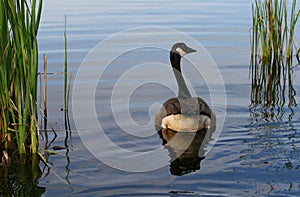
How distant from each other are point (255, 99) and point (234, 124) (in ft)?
5.07

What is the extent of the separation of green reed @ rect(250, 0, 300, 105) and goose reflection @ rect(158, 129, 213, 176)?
2.13m

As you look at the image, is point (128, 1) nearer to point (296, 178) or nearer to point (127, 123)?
point (127, 123)

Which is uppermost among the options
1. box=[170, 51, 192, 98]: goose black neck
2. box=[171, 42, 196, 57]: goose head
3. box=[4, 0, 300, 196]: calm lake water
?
box=[171, 42, 196, 57]: goose head

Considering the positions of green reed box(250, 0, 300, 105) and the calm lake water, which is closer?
the calm lake water

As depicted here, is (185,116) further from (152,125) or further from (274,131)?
(274,131)

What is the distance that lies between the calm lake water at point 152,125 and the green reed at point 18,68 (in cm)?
54

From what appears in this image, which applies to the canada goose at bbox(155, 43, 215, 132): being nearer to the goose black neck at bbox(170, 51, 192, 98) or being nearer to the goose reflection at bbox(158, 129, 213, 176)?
the goose reflection at bbox(158, 129, 213, 176)

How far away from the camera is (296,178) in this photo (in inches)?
228

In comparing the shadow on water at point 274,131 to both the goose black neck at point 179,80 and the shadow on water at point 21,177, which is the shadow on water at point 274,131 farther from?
the shadow on water at point 21,177

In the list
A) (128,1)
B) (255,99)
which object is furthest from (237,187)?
(128,1)

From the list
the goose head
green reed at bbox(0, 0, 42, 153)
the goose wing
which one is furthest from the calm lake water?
the goose head

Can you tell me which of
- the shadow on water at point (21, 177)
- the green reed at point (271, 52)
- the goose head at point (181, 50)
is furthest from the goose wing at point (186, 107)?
the shadow on water at point (21, 177)

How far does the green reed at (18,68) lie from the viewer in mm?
→ 5836

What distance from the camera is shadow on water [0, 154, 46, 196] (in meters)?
5.65
